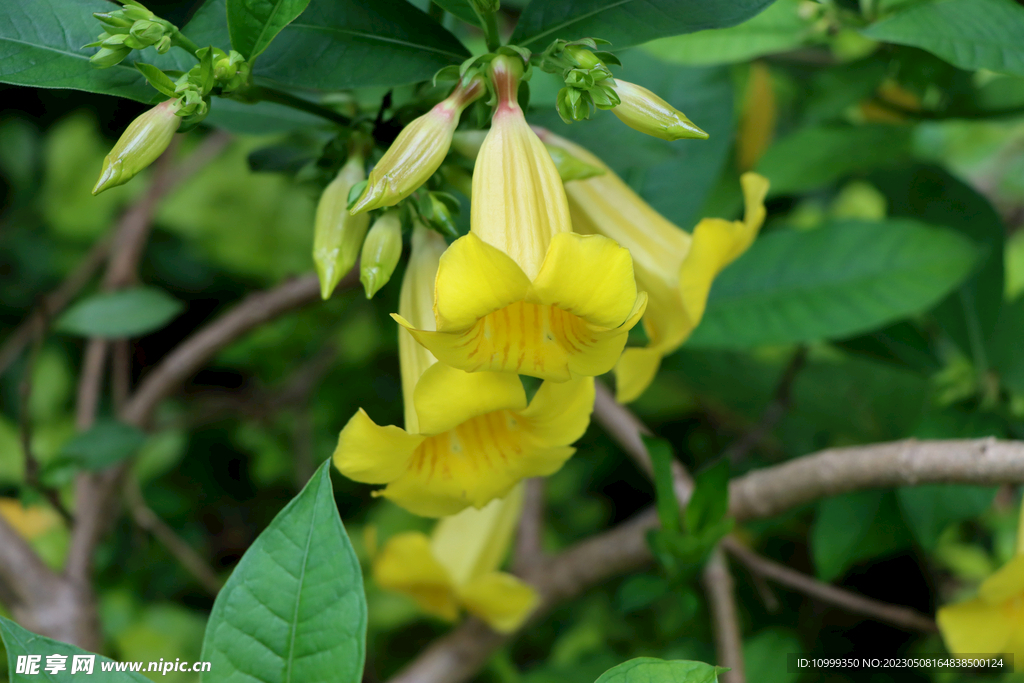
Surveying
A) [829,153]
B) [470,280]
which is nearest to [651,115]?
[470,280]

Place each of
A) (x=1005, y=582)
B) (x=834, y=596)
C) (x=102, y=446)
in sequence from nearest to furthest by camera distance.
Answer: (x=1005, y=582) → (x=834, y=596) → (x=102, y=446)

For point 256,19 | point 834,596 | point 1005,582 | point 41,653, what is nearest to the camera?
point 41,653

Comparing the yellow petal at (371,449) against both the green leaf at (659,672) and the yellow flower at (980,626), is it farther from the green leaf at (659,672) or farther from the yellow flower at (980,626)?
the yellow flower at (980,626)

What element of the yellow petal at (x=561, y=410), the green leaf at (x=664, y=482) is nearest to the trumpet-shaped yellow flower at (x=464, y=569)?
the green leaf at (x=664, y=482)

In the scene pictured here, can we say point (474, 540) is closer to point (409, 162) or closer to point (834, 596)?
point (834, 596)

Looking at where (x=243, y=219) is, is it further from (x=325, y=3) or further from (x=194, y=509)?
(x=325, y=3)
